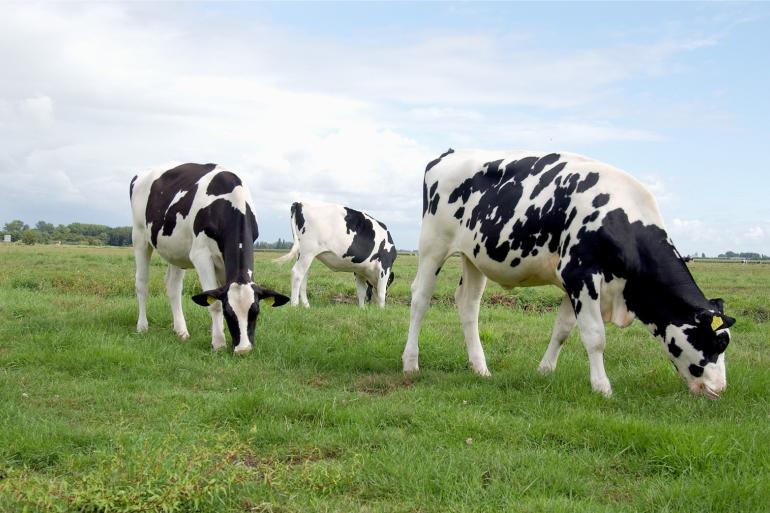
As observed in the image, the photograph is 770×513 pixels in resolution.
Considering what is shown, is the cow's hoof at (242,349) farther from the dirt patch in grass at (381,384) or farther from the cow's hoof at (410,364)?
the cow's hoof at (410,364)

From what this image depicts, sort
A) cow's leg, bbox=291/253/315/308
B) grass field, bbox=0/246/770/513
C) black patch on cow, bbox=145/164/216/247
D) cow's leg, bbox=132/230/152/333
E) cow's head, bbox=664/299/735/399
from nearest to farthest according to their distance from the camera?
grass field, bbox=0/246/770/513
cow's head, bbox=664/299/735/399
black patch on cow, bbox=145/164/216/247
cow's leg, bbox=132/230/152/333
cow's leg, bbox=291/253/315/308

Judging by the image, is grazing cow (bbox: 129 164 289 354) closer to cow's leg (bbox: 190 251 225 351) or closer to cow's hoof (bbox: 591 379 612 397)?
cow's leg (bbox: 190 251 225 351)

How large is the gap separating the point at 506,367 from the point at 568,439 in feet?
10.3

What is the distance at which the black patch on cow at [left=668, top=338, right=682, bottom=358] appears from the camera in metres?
6.68

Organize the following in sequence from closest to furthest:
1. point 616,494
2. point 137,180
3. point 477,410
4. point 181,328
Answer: point 616,494 → point 477,410 → point 181,328 → point 137,180

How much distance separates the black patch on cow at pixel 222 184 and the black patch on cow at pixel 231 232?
0.20 m

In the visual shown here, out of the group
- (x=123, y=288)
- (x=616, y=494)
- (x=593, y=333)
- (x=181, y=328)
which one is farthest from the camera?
(x=123, y=288)

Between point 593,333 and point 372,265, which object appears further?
point 372,265

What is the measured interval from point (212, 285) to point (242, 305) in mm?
932

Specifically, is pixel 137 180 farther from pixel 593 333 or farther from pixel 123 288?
pixel 593 333

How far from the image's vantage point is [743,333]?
11828 mm

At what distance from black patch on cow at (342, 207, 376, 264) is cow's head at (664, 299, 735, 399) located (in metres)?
10.5

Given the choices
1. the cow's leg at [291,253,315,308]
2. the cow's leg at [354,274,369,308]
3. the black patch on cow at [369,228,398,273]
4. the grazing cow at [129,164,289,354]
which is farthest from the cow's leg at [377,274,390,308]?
the grazing cow at [129,164,289,354]

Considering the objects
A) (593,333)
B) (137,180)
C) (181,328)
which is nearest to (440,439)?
(593,333)
